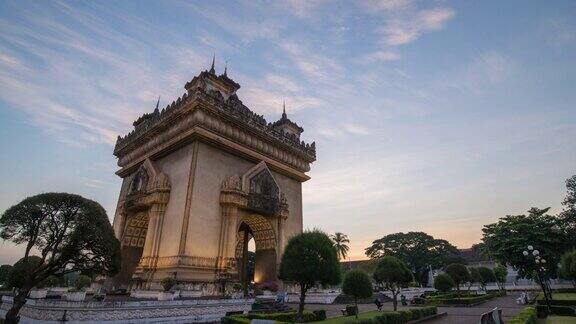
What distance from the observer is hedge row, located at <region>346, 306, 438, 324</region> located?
505 inches

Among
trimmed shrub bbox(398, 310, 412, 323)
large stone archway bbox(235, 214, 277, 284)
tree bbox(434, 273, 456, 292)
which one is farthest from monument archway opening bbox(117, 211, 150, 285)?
tree bbox(434, 273, 456, 292)

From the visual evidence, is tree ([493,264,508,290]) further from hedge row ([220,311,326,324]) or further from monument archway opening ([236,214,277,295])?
hedge row ([220,311,326,324])

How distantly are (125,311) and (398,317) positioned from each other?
1216cm

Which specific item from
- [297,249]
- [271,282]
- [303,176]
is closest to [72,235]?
[297,249]

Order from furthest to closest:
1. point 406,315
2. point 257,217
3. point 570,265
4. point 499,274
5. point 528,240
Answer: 1. point 499,274
2. point 528,240
3. point 257,217
4. point 570,265
5. point 406,315

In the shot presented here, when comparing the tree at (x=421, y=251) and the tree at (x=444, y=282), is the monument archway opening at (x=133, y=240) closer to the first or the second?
the tree at (x=444, y=282)

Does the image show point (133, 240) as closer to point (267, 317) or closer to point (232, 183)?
point (232, 183)

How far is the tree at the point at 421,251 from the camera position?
216ft

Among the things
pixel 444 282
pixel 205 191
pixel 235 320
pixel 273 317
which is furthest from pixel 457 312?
pixel 205 191

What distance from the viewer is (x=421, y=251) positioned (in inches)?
2616

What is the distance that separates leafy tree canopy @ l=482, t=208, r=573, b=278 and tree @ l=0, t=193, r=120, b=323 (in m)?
37.0

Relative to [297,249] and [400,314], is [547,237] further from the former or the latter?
[297,249]

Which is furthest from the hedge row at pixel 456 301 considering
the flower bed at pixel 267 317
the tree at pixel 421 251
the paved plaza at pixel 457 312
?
the tree at pixel 421 251

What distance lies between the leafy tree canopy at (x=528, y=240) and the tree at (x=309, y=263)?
2806cm
